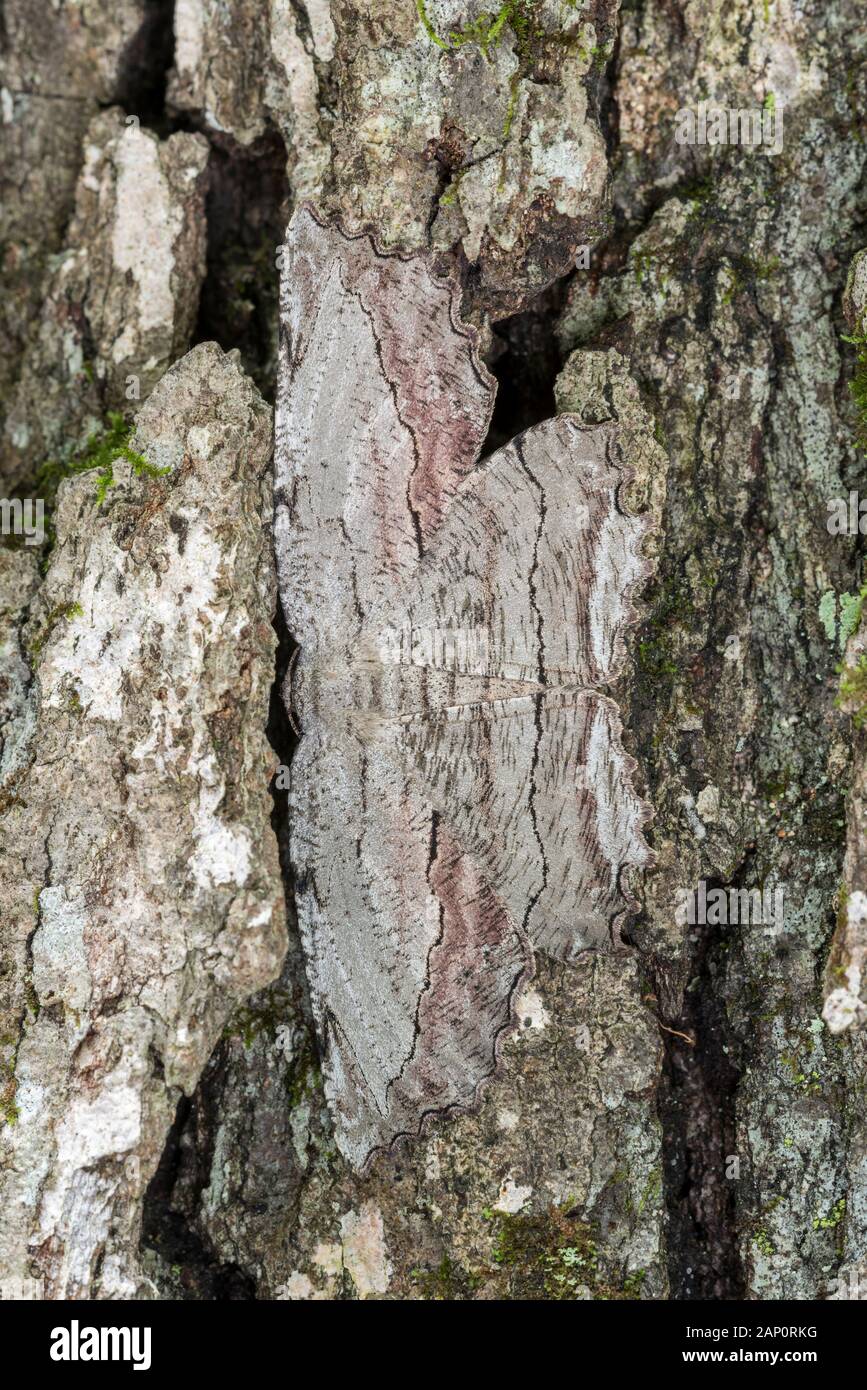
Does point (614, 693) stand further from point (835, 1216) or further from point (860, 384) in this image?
point (835, 1216)

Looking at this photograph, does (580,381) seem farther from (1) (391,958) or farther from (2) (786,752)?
(1) (391,958)

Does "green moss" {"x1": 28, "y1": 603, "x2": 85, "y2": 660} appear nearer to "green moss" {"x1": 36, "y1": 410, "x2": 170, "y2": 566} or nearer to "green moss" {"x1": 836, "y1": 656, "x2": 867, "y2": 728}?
"green moss" {"x1": 36, "y1": 410, "x2": 170, "y2": 566}

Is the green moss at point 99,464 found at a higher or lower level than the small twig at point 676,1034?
higher

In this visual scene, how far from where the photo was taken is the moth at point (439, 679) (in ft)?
9.92

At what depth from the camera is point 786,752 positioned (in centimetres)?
320

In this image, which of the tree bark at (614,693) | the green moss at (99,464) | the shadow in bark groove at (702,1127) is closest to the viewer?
the tree bark at (614,693)

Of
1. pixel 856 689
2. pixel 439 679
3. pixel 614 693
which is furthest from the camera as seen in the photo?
pixel 614 693

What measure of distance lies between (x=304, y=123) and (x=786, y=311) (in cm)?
146

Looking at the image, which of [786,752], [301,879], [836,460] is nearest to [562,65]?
[836,460]

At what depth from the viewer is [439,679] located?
3049 mm

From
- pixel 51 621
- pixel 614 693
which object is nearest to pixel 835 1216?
pixel 614 693

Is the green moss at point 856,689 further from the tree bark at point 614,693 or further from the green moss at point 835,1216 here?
the green moss at point 835,1216

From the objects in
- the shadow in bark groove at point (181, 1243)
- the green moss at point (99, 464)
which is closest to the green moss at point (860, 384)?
the green moss at point (99, 464)

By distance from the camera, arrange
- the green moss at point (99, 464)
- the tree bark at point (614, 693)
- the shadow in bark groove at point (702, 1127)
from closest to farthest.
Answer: the tree bark at point (614, 693) → the green moss at point (99, 464) → the shadow in bark groove at point (702, 1127)
